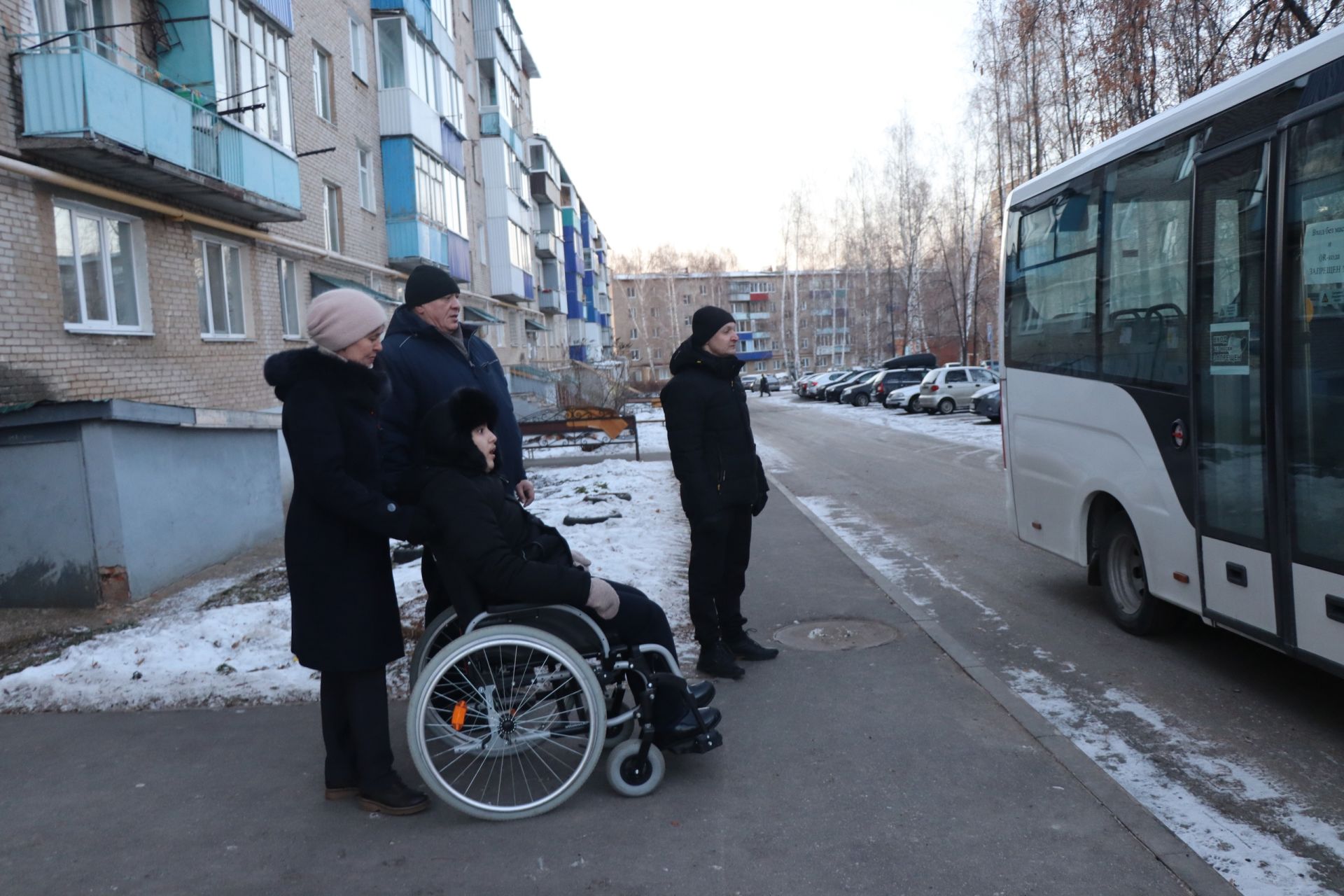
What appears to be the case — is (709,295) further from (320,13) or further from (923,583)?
(923,583)

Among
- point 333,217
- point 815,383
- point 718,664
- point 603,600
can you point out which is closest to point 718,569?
point 718,664

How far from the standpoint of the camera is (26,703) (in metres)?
5.30

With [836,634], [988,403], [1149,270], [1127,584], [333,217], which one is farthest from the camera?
[988,403]

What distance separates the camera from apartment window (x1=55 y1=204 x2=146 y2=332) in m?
11.1

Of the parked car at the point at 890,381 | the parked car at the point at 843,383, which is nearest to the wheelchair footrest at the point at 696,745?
the parked car at the point at 890,381

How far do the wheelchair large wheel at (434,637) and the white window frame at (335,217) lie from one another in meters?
17.1

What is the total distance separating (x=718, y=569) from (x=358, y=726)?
223 cm

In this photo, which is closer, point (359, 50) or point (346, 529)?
point (346, 529)

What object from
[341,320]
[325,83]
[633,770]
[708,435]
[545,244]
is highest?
[545,244]

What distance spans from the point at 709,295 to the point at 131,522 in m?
108

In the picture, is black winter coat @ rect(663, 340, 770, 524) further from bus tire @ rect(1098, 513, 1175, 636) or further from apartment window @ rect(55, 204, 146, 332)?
apartment window @ rect(55, 204, 146, 332)

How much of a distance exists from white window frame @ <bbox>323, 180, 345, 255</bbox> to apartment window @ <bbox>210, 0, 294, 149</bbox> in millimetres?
4110

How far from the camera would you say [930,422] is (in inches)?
1209

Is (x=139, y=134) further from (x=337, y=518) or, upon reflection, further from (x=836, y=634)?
(x=836, y=634)
